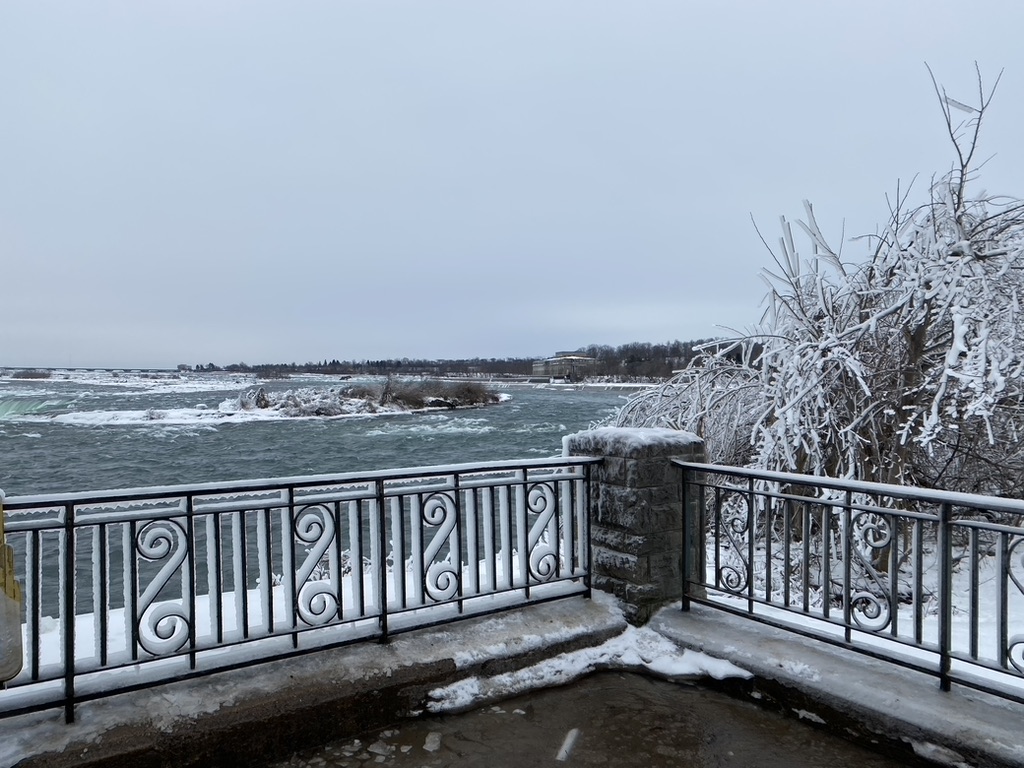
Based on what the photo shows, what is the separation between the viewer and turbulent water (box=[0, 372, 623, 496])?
59.4ft

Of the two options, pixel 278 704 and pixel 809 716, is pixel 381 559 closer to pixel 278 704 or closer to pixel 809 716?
pixel 278 704

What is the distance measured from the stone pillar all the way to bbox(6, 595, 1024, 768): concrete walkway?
41 centimetres

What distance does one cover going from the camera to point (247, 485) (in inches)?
124

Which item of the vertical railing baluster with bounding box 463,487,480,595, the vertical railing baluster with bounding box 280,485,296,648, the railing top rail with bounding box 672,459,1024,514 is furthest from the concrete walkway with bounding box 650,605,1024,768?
the vertical railing baluster with bounding box 280,485,296,648

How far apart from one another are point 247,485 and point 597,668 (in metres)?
2.08

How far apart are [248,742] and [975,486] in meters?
7.65

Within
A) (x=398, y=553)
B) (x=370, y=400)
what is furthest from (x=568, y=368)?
→ (x=398, y=553)

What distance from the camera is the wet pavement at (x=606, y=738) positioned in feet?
9.17

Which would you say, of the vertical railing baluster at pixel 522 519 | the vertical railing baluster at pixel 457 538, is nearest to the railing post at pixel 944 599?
the vertical railing baluster at pixel 522 519

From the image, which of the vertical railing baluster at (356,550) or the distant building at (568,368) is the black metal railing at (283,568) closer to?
the vertical railing baluster at (356,550)

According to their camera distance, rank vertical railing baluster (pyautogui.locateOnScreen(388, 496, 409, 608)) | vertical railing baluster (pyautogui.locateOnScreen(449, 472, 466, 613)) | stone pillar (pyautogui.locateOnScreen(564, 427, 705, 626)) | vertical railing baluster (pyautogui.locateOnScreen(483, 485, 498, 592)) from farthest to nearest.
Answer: stone pillar (pyautogui.locateOnScreen(564, 427, 705, 626)), vertical railing baluster (pyautogui.locateOnScreen(483, 485, 498, 592)), vertical railing baluster (pyautogui.locateOnScreen(449, 472, 466, 613)), vertical railing baluster (pyautogui.locateOnScreen(388, 496, 409, 608))

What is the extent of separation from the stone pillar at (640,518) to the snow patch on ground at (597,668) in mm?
271

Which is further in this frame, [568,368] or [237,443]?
[568,368]

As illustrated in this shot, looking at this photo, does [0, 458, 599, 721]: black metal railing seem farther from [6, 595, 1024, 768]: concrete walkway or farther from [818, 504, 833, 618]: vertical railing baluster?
[818, 504, 833, 618]: vertical railing baluster
